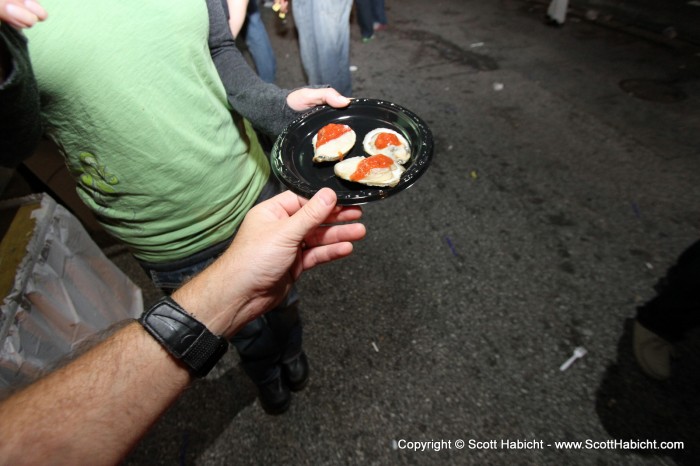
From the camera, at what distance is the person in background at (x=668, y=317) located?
5.86ft

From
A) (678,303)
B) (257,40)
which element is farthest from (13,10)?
(257,40)

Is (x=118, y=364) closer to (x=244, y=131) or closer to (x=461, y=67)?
(x=244, y=131)

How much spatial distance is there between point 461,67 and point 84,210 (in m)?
5.14

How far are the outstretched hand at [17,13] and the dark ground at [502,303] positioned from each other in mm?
2000

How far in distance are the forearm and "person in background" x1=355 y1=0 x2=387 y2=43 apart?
666 cm

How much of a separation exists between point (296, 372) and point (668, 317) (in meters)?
2.13

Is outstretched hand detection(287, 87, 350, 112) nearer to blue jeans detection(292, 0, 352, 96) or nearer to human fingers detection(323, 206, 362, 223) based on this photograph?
human fingers detection(323, 206, 362, 223)

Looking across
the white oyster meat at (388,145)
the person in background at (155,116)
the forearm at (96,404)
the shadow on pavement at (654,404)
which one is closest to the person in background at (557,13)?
the shadow on pavement at (654,404)

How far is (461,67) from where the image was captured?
17.2 ft

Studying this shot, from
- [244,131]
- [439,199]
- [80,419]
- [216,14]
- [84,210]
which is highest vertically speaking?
[216,14]

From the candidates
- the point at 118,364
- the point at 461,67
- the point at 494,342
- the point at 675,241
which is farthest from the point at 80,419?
the point at 461,67

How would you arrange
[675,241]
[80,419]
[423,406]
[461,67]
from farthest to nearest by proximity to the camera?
[461,67], [675,241], [423,406], [80,419]

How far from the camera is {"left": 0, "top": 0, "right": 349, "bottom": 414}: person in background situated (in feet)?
3.24

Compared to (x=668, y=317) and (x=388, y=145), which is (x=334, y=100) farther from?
(x=668, y=317)
